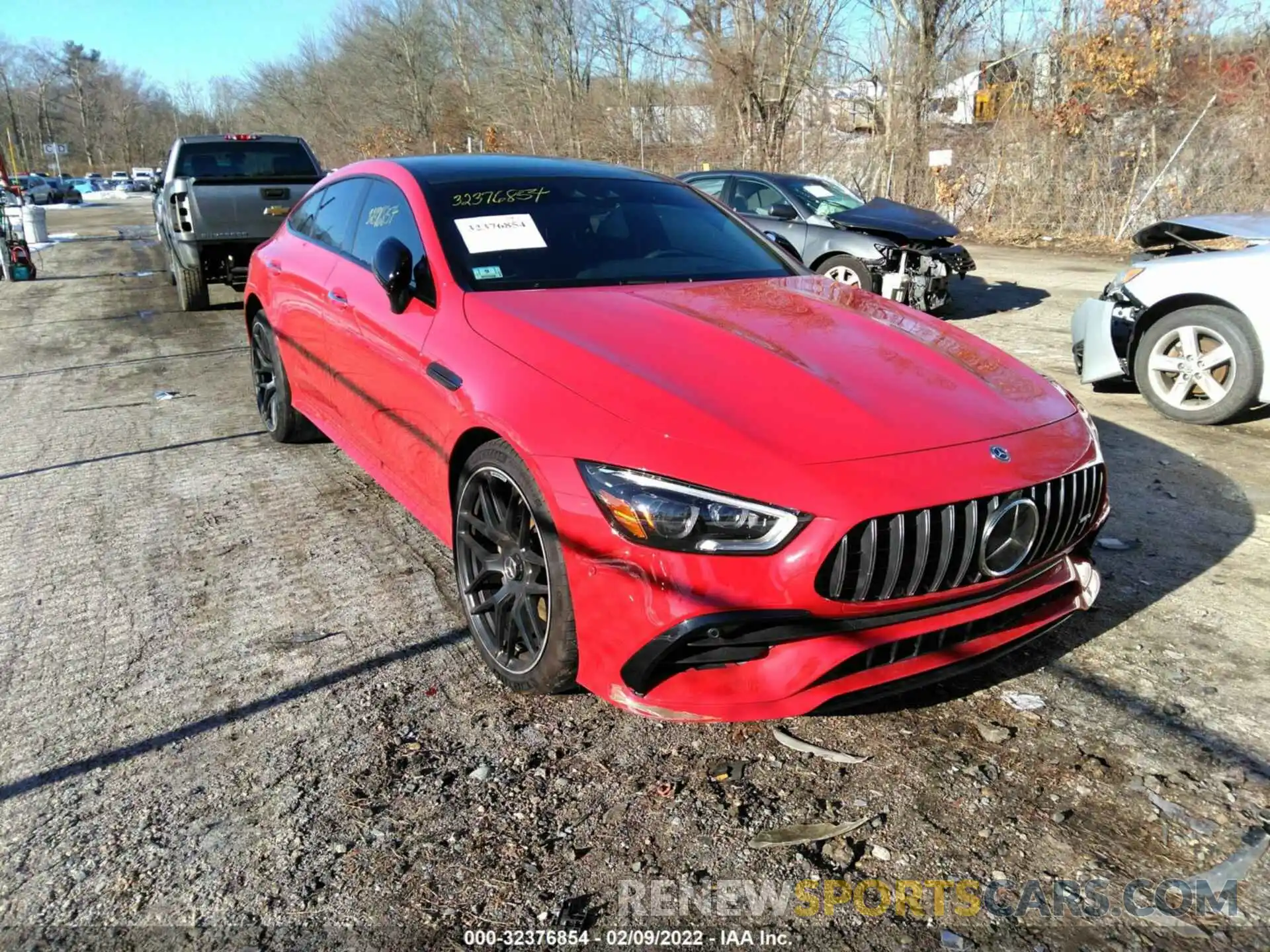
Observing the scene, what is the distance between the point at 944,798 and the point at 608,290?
2.08m

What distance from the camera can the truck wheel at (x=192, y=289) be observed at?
33.3 feet

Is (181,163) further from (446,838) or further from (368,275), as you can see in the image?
(446,838)

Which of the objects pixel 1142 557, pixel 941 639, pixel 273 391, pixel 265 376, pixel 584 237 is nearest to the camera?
pixel 941 639

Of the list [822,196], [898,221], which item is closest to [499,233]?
[898,221]

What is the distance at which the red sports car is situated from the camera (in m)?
2.32

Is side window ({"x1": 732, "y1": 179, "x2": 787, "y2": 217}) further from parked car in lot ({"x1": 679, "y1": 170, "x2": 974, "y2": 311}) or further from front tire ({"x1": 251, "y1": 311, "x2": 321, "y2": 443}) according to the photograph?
front tire ({"x1": 251, "y1": 311, "x2": 321, "y2": 443})

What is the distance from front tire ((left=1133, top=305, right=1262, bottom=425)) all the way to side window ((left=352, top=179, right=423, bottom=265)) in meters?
4.87

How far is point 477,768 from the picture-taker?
8.57 feet

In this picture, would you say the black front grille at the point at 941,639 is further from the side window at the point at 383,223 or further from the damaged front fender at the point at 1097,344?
the damaged front fender at the point at 1097,344

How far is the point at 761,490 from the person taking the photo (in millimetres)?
2316

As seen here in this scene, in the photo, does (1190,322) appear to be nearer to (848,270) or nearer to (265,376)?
(848,270)

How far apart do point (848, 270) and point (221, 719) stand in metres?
8.41

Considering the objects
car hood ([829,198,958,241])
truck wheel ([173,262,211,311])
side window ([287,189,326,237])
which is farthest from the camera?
truck wheel ([173,262,211,311])

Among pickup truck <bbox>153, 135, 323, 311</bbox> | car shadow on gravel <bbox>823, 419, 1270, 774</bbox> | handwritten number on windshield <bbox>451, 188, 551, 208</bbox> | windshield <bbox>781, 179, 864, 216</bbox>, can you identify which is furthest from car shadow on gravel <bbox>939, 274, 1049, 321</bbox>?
pickup truck <bbox>153, 135, 323, 311</bbox>
